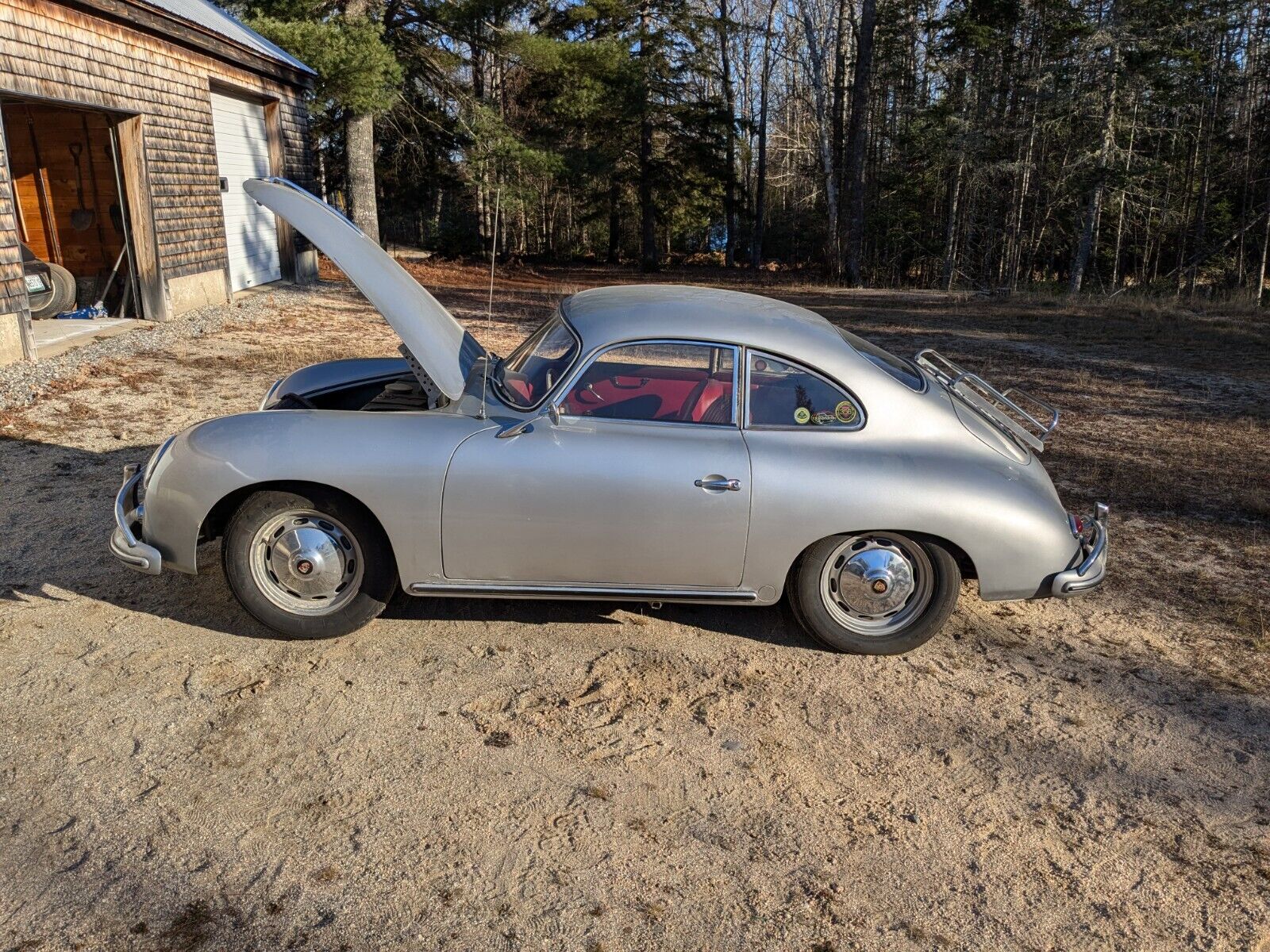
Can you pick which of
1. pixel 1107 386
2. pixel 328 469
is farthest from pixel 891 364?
pixel 1107 386

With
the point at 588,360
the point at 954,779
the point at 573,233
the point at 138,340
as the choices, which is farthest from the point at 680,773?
the point at 573,233

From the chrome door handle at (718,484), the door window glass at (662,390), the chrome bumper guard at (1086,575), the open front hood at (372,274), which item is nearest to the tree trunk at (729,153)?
the open front hood at (372,274)

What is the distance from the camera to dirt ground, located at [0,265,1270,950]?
2684mm

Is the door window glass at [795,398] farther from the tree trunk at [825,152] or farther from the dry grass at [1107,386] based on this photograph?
the tree trunk at [825,152]

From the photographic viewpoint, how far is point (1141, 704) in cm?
392

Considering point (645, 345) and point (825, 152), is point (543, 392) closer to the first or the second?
point (645, 345)

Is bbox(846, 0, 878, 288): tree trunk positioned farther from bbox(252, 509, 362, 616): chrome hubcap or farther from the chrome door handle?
bbox(252, 509, 362, 616): chrome hubcap

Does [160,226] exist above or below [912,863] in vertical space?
above

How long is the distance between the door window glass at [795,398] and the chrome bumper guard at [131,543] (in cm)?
258

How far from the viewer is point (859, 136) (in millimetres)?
25844

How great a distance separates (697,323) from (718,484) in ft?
2.54

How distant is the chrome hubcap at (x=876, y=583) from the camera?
4027 millimetres

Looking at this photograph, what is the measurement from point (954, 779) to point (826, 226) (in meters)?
33.5

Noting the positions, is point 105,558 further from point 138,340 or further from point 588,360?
point 138,340
